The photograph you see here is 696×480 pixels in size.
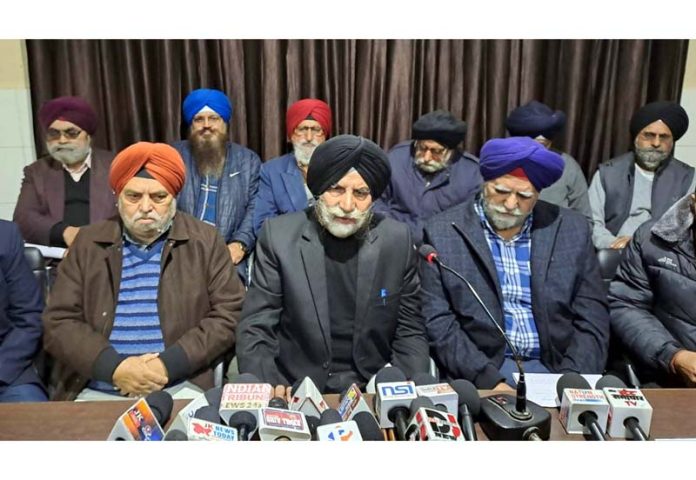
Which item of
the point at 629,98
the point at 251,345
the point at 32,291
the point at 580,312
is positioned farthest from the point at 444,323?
the point at 629,98

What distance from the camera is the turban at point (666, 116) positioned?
3416 millimetres

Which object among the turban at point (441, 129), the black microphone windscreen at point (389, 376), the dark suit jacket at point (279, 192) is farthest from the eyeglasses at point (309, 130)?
the black microphone windscreen at point (389, 376)

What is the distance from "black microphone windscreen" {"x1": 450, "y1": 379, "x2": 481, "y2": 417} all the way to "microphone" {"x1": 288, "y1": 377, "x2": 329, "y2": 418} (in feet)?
1.08

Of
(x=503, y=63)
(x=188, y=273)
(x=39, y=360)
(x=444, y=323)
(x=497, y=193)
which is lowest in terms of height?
(x=39, y=360)

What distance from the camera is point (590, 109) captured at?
3.83 m

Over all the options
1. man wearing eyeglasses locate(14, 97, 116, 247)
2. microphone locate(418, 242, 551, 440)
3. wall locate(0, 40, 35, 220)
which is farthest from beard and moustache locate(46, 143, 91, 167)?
microphone locate(418, 242, 551, 440)

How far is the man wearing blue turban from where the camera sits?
332 centimetres

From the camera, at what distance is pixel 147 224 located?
6.85 feet

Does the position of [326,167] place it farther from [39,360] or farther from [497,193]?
[39,360]

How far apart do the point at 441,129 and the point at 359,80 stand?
2.41 feet

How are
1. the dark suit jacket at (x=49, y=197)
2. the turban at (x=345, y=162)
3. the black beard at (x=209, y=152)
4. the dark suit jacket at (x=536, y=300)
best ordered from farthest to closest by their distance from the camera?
the black beard at (x=209, y=152)
the dark suit jacket at (x=49, y=197)
the dark suit jacket at (x=536, y=300)
the turban at (x=345, y=162)

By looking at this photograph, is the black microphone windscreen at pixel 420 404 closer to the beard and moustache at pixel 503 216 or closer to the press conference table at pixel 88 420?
the press conference table at pixel 88 420

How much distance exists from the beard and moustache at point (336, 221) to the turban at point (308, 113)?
149 centimetres
